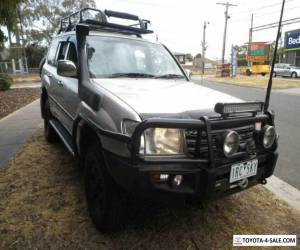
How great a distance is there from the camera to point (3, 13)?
342 inches

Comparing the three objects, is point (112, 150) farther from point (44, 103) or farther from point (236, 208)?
point (44, 103)

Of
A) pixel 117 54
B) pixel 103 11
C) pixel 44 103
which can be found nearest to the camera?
pixel 117 54

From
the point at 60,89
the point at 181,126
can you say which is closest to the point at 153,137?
the point at 181,126

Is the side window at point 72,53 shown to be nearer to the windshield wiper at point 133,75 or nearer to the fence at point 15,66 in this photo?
the windshield wiper at point 133,75

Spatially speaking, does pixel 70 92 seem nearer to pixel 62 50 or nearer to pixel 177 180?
pixel 62 50

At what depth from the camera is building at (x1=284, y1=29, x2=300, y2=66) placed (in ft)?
127

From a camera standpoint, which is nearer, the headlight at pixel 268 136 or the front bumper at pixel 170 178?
the front bumper at pixel 170 178

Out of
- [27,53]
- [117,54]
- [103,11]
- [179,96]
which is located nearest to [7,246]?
[179,96]

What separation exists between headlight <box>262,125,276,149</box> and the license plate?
8.3 inches

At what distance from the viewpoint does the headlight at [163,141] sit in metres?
2.37

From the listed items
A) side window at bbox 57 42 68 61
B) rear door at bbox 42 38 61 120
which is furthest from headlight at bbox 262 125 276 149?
rear door at bbox 42 38 61 120

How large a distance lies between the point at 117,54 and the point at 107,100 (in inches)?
48.8

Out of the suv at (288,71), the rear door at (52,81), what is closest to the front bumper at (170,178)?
the rear door at (52,81)

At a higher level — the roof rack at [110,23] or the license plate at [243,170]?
→ the roof rack at [110,23]
